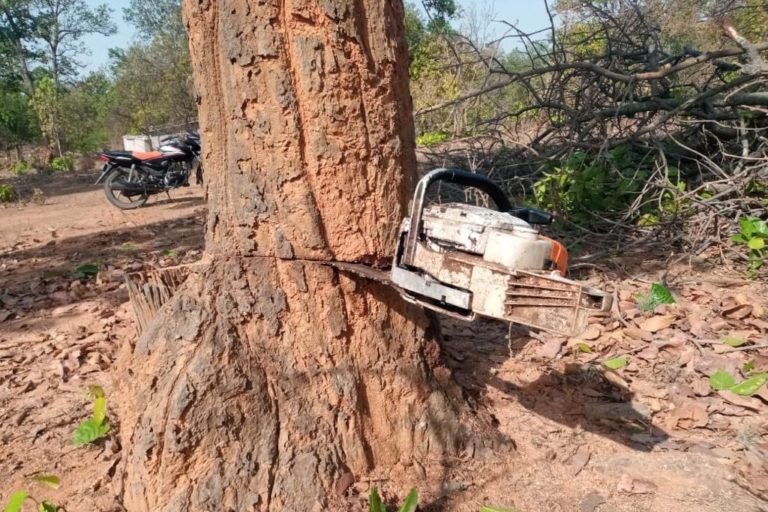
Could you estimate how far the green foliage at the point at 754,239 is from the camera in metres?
3.74

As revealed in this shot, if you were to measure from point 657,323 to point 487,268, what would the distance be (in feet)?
7.53

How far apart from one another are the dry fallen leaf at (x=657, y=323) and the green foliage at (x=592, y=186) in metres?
1.53

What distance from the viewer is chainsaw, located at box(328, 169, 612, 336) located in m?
1.26

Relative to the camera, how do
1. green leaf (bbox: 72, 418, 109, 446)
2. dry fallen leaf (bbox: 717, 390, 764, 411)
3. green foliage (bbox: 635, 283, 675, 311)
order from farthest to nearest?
green foliage (bbox: 635, 283, 675, 311)
dry fallen leaf (bbox: 717, 390, 764, 411)
green leaf (bbox: 72, 418, 109, 446)

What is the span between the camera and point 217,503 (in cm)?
186

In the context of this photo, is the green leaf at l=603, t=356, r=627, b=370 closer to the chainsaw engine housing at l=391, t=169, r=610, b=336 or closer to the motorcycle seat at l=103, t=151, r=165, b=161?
the chainsaw engine housing at l=391, t=169, r=610, b=336

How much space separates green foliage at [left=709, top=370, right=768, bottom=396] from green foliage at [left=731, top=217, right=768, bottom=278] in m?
1.40

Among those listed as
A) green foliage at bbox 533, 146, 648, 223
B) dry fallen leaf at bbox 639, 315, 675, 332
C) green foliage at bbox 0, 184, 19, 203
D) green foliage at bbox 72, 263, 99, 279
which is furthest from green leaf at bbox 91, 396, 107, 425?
green foliage at bbox 0, 184, 19, 203

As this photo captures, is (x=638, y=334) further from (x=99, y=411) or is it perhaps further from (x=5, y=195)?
(x=5, y=195)

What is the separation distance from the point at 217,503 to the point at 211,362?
0.47m

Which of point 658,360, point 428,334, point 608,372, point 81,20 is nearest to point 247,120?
point 428,334

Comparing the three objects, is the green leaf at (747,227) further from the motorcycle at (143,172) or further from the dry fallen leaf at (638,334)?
the motorcycle at (143,172)

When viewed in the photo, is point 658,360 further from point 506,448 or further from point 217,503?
point 217,503

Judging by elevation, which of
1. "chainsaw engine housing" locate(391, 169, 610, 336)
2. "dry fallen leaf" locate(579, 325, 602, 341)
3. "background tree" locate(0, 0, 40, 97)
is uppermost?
"background tree" locate(0, 0, 40, 97)
